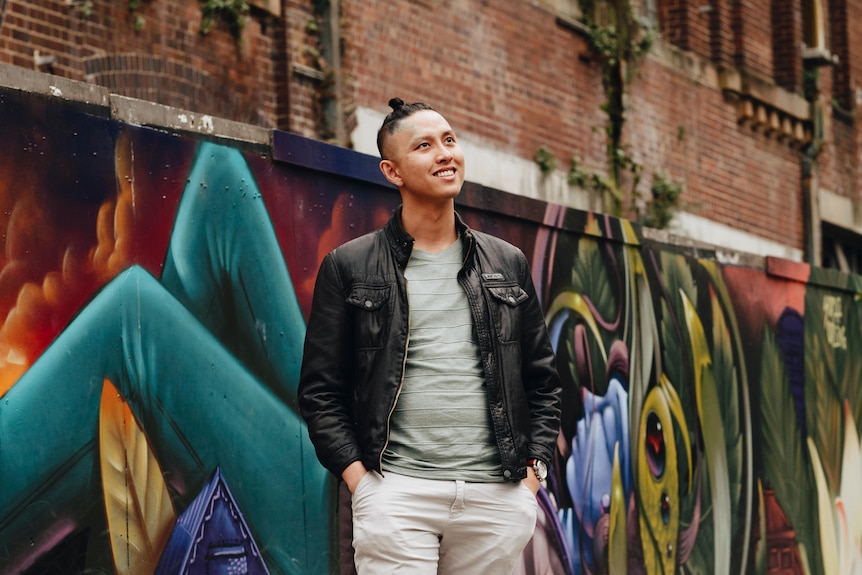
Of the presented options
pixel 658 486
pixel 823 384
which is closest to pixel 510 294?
pixel 658 486

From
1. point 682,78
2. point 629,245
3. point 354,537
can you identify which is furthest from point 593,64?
point 354,537

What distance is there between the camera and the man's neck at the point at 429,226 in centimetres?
436

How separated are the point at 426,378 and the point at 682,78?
457 inches

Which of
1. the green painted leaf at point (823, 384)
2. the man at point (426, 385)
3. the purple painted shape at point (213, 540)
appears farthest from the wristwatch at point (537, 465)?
the green painted leaf at point (823, 384)

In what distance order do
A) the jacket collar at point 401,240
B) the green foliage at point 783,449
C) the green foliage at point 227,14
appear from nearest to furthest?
the jacket collar at point 401,240 → the green foliage at point 227,14 → the green foliage at point 783,449

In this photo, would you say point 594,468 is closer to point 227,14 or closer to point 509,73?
point 227,14

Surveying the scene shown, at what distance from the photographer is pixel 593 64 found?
13.8 meters

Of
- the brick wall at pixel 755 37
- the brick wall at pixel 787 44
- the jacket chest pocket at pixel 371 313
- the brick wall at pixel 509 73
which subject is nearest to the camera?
the jacket chest pocket at pixel 371 313

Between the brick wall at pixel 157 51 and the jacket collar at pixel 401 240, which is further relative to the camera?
the brick wall at pixel 157 51

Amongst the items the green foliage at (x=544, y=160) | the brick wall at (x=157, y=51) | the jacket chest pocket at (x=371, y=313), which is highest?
the green foliage at (x=544, y=160)

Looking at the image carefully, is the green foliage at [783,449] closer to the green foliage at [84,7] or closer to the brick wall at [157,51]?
the brick wall at [157,51]

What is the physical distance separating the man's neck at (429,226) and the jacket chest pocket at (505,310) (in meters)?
0.21

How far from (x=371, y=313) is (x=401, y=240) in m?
0.26

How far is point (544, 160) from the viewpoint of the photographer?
12.6m
